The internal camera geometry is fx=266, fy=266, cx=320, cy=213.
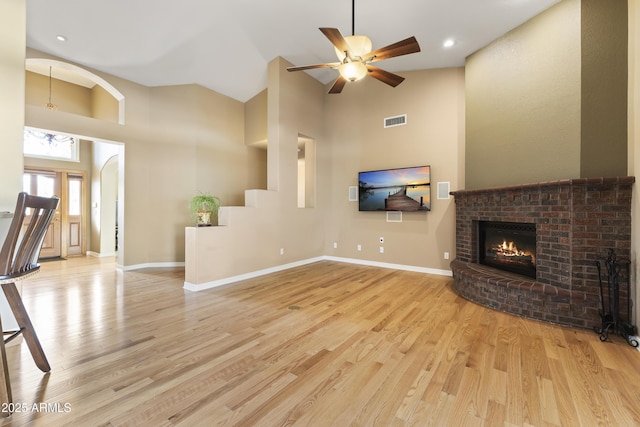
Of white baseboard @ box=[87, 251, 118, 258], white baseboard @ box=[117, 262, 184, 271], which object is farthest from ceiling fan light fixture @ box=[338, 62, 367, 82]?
white baseboard @ box=[87, 251, 118, 258]

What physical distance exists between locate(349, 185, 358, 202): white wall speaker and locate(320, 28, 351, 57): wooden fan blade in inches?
128

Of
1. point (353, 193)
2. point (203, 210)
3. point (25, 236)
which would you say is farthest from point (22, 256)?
point (353, 193)

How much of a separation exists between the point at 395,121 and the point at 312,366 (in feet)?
15.8

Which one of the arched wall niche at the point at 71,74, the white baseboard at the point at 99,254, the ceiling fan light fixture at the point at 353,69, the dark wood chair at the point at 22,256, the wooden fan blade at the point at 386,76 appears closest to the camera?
the dark wood chair at the point at 22,256

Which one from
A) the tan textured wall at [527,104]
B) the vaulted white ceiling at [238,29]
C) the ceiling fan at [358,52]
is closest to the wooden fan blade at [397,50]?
the ceiling fan at [358,52]

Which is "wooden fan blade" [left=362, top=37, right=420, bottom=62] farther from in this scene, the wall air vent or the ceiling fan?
the wall air vent

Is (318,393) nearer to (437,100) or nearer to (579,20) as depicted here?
(579,20)

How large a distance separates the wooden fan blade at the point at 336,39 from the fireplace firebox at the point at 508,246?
3.13 metres

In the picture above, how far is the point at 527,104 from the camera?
3490mm

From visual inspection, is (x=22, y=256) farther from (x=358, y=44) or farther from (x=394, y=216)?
(x=394, y=216)

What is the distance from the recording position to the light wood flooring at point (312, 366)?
1.55 meters

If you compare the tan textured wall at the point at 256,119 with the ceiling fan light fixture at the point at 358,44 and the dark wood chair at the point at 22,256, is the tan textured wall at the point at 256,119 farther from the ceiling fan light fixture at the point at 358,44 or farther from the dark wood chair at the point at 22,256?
the dark wood chair at the point at 22,256

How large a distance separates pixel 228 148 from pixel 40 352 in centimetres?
520

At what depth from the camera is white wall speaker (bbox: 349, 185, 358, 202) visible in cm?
593
